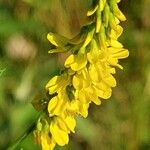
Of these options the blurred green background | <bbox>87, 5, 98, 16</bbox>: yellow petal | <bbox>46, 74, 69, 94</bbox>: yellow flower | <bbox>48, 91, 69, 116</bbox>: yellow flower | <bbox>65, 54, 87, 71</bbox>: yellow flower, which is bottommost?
the blurred green background

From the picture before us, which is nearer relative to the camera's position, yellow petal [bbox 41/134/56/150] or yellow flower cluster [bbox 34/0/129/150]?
yellow flower cluster [bbox 34/0/129/150]

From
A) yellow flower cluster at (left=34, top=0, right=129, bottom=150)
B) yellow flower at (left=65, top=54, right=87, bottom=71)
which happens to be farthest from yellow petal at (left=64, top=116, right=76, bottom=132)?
yellow flower at (left=65, top=54, right=87, bottom=71)

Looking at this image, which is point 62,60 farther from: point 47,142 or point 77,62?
point 77,62

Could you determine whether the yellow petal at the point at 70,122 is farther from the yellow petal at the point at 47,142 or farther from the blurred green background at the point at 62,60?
the blurred green background at the point at 62,60

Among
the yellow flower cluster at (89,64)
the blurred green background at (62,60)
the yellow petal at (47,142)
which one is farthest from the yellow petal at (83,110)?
the blurred green background at (62,60)

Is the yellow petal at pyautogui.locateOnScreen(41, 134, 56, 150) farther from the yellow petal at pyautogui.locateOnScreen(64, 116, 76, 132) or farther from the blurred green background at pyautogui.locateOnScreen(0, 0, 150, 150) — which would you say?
the blurred green background at pyautogui.locateOnScreen(0, 0, 150, 150)

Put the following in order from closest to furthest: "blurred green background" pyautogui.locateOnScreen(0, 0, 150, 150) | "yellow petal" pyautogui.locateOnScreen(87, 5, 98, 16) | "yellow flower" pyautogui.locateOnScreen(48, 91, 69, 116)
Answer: "yellow petal" pyautogui.locateOnScreen(87, 5, 98, 16) < "yellow flower" pyautogui.locateOnScreen(48, 91, 69, 116) < "blurred green background" pyautogui.locateOnScreen(0, 0, 150, 150)

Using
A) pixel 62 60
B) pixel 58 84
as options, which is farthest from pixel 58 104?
pixel 62 60
